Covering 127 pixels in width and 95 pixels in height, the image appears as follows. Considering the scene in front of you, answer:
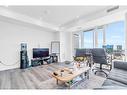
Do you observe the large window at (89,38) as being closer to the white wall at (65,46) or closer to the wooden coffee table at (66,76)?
the white wall at (65,46)

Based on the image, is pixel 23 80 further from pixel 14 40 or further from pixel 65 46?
pixel 65 46

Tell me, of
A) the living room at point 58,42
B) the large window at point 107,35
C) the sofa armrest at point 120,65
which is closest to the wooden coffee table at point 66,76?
the living room at point 58,42

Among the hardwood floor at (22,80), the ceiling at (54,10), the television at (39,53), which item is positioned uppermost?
the ceiling at (54,10)

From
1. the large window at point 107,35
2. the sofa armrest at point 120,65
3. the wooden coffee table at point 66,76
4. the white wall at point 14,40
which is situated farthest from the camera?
the large window at point 107,35

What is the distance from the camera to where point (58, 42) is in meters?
7.13

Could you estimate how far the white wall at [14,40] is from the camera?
15.7 ft

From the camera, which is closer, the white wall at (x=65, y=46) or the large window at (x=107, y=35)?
the large window at (x=107, y=35)

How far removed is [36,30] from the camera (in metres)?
6.33

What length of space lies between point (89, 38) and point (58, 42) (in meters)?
2.16

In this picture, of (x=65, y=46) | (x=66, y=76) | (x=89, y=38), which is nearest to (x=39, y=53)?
(x=65, y=46)
